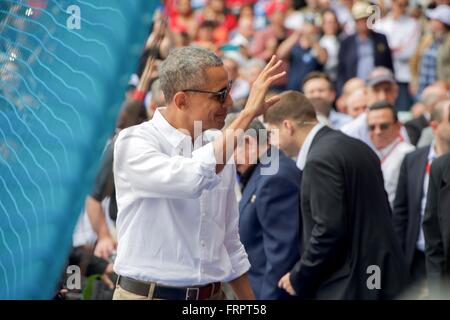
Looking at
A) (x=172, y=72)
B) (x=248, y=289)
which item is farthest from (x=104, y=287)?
(x=172, y=72)

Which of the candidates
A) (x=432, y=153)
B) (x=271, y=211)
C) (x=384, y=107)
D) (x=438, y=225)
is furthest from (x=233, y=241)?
(x=384, y=107)

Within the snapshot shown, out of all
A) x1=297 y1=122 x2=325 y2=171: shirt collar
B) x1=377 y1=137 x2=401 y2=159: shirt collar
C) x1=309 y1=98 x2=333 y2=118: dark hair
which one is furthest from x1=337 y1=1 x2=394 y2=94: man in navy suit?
x1=297 y1=122 x2=325 y2=171: shirt collar

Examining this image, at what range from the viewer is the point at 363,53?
13.4 m

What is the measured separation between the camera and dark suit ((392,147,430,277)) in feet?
24.5

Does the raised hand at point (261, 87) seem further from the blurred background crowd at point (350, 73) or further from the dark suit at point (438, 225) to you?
the dark suit at point (438, 225)

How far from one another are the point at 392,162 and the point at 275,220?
7.25 feet

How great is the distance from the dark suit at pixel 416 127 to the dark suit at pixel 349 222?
4.25 metres

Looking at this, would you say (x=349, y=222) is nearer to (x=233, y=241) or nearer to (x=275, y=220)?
(x=275, y=220)

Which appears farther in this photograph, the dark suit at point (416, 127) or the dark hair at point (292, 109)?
the dark suit at point (416, 127)

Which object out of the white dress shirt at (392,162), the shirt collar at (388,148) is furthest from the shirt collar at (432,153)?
the shirt collar at (388,148)

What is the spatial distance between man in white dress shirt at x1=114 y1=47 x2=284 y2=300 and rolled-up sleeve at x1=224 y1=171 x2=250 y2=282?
0.35ft

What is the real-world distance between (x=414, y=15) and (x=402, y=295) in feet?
32.6

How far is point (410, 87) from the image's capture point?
13.9 m

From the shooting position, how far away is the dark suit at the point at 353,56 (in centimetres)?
1322
